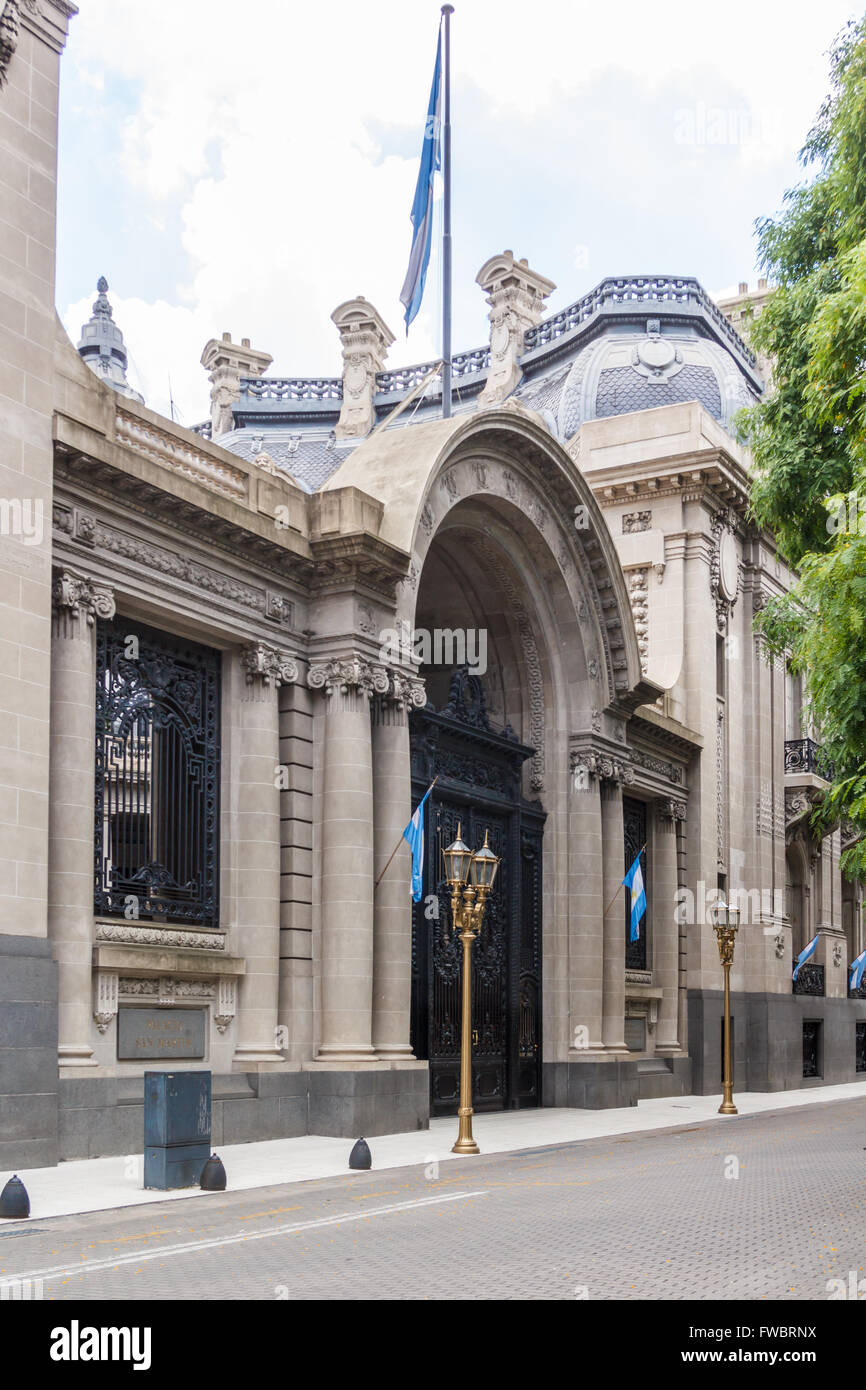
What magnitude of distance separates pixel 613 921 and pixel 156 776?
45.7 feet

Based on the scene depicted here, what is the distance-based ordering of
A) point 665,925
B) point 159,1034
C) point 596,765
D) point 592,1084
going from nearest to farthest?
point 159,1034 → point 592,1084 → point 596,765 → point 665,925

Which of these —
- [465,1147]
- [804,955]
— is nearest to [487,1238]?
[465,1147]

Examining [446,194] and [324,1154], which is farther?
[446,194]

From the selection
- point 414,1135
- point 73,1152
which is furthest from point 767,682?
point 73,1152

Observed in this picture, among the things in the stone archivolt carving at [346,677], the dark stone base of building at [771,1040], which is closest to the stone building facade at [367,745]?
the stone archivolt carving at [346,677]

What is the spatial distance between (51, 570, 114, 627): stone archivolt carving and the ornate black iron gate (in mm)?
8651

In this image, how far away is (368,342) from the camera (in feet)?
194

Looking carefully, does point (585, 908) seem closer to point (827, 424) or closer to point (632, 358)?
point (827, 424)

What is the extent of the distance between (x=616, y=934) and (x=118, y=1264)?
22360mm

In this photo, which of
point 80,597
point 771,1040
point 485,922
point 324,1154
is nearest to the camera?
point 80,597

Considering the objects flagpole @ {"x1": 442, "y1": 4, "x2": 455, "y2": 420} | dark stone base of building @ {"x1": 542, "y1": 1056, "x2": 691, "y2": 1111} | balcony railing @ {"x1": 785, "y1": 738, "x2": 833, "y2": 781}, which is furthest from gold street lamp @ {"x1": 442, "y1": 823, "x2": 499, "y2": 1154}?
balcony railing @ {"x1": 785, "y1": 738, "x2": 833, "y2": 781}

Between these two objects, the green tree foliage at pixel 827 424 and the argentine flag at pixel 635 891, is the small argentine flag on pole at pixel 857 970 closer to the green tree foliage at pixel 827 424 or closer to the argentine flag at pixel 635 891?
the argentine flag at pixel 635 891

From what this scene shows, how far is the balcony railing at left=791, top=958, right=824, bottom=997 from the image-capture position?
4378cm

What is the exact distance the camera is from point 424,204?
31188mm
